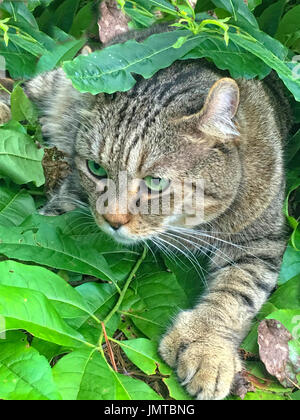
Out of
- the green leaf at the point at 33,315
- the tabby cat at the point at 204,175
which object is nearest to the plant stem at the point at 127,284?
the tabby cat at the point at 204,175

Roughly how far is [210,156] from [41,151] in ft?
2.47

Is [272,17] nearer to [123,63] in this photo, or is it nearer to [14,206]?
[123,63]

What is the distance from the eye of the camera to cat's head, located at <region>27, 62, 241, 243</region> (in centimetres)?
198

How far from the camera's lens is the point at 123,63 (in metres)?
1.93

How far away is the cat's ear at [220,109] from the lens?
6.13ft

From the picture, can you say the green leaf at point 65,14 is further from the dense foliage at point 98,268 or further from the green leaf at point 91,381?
the green leaf at point 91,381

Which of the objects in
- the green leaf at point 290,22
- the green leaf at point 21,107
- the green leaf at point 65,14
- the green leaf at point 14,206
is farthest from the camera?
the green leaf at point 65,14

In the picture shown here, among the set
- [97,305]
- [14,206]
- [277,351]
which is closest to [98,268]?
[97,305]

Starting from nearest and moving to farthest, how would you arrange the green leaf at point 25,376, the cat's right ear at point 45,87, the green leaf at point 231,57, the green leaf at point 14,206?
the green leaf at point 25,376, the green leaf at point 231,57, the green leaf at point 14,206, the cat's right ear at point 45,87

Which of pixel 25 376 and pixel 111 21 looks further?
pixel 111 21

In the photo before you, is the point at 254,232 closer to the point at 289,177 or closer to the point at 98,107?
the point at 289,177

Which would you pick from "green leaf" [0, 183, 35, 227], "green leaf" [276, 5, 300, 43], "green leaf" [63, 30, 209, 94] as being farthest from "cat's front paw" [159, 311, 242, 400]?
"green leaf" [276, 5, 300, 43]

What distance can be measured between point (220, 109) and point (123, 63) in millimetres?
378

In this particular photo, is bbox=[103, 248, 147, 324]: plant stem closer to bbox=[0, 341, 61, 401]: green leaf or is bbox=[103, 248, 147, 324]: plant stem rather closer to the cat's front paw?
the cat's front paw
